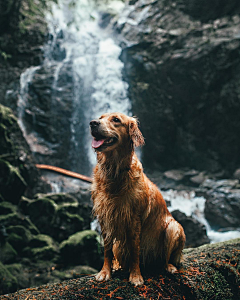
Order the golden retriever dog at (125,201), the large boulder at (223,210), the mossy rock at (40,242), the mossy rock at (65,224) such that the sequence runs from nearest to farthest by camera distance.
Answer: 1. the golden retriever dog at (125,201)
2. the mossy rock at (40,242)
3. the mossy rock at (65,224)
4. the large boulder at (223,210)

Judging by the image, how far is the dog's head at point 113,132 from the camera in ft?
7.45

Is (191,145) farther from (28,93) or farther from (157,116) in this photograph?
(28,93)

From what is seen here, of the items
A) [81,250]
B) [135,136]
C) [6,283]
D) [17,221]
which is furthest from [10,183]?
[135,136]

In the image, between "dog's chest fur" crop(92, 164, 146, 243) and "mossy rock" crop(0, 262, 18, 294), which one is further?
"mossy rock" crop(0, 262, 18, 294)

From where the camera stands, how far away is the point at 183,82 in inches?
628

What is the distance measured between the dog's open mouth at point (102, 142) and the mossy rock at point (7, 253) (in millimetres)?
4369

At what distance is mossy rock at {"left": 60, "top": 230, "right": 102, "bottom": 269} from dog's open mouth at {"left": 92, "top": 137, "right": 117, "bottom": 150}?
15.0 ft

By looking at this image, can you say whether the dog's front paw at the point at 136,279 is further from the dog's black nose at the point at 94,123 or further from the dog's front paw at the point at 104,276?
Result: the dog's black nose at the point at 94,123

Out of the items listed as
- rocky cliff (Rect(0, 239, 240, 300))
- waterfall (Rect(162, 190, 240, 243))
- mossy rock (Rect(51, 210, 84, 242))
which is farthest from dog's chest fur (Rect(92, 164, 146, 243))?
waterfall (Rect(162, 190, 240, 243))

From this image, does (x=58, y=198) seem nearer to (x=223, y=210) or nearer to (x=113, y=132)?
(x=113, y=132)

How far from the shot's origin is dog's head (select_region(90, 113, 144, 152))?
227 cm

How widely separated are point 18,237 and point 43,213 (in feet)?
4.20

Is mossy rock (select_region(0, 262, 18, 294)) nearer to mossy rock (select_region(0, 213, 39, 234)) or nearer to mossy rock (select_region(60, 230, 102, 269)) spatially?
mossy rock (select_region(0, 213, 39, 234))

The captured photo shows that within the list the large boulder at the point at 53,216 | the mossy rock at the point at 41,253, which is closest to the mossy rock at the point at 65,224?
the large boulder at the point at 53,216
